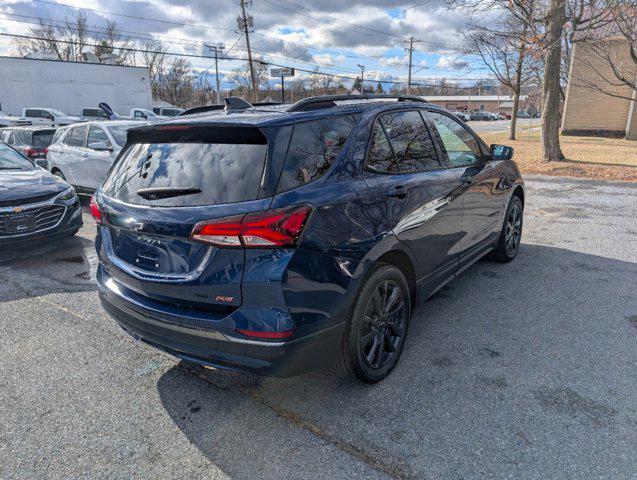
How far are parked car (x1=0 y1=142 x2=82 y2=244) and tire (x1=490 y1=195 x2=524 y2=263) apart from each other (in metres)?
5.51

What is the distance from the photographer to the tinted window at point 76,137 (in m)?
9.48

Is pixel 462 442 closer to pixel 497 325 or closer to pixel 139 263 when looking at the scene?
pixel 497 325

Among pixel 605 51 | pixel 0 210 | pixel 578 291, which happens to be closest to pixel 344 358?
pixel 578 291

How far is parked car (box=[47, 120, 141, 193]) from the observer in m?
8.59

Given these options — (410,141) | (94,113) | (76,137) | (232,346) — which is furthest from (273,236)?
(94,113)

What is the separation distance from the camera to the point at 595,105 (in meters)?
29.8

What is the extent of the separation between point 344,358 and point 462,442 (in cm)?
77

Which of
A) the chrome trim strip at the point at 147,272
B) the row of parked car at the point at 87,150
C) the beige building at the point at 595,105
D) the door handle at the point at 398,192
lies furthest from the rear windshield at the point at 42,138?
the beige building at the point at 595,105

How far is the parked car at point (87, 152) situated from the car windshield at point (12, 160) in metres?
1.27

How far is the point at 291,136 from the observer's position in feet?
8.23

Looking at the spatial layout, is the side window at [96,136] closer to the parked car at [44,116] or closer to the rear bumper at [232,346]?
the rear bumper at [232,346]

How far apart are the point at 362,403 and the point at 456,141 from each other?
8.40ft

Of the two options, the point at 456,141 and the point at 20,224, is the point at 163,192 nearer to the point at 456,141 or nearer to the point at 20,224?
the point at 456,141

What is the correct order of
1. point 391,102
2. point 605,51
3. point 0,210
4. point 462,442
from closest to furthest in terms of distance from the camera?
point 462,442
point 391,102
point 0,210
point 605,51
